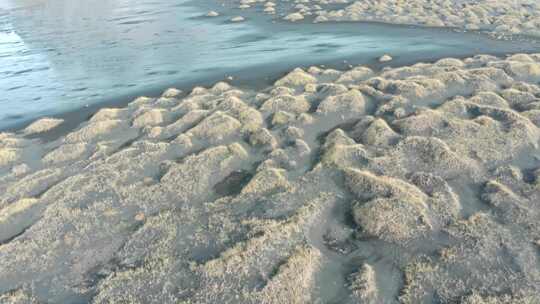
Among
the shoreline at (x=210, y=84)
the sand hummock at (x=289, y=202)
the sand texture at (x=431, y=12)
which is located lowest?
the sand hummock at (x=289, y=202)

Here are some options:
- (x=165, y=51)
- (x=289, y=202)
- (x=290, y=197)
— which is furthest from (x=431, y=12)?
(x=289, y=202)

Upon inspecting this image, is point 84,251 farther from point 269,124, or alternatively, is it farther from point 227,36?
point 227,36

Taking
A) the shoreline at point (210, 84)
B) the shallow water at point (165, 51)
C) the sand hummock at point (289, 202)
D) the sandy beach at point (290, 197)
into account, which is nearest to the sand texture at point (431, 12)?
the shallow water at point (165, 51)

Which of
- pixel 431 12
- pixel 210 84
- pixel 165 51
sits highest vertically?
pixel 431 12

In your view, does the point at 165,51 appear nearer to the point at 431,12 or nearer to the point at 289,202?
the point at 289,202

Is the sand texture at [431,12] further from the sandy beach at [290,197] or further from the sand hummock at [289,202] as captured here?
the sand hummock at [289,202]

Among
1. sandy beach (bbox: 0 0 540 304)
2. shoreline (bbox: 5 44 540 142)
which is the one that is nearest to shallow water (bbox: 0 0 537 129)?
shoreline (bbox: 5 44 540 142)
